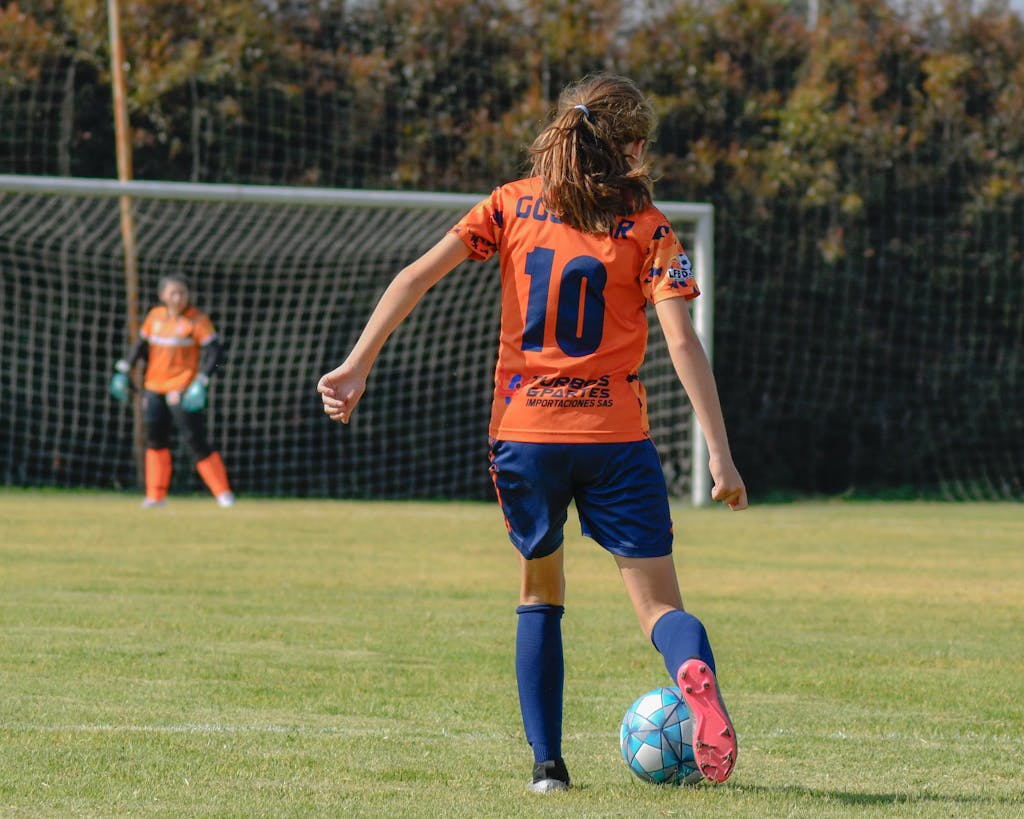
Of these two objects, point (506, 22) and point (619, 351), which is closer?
point (619, 351)

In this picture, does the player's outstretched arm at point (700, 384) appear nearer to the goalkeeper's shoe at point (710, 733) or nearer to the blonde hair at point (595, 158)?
the blonde hair at point (595, 158)

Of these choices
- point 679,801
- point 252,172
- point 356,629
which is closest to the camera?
point 679,801

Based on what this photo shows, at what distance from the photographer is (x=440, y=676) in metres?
6.28

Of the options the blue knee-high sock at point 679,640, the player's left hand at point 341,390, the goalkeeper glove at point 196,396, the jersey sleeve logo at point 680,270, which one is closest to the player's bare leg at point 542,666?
the blue knee-high sock at point 679,640

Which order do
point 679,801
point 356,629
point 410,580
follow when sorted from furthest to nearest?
point 410,580 → point 356,629 → point 679,801

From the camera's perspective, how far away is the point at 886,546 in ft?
40.9

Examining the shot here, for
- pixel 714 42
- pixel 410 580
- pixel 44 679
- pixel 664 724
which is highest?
pixel 714 42

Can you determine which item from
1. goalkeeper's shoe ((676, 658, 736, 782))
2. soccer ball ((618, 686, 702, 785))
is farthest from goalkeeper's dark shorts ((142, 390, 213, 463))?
goalkeeper's shoe ((676, 658, 736, 782))

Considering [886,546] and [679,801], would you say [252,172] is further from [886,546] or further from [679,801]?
[679,801]

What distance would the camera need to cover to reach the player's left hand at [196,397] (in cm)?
1442

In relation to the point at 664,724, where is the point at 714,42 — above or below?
above

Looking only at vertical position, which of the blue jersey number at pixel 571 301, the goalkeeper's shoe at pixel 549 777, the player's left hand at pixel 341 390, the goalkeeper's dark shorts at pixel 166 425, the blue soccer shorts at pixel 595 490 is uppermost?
the blue jersey number at pixel 571 301

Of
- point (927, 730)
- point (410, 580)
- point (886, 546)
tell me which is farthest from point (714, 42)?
point (927, 730)

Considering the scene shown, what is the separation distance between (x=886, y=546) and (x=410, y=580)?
4.42 meters
